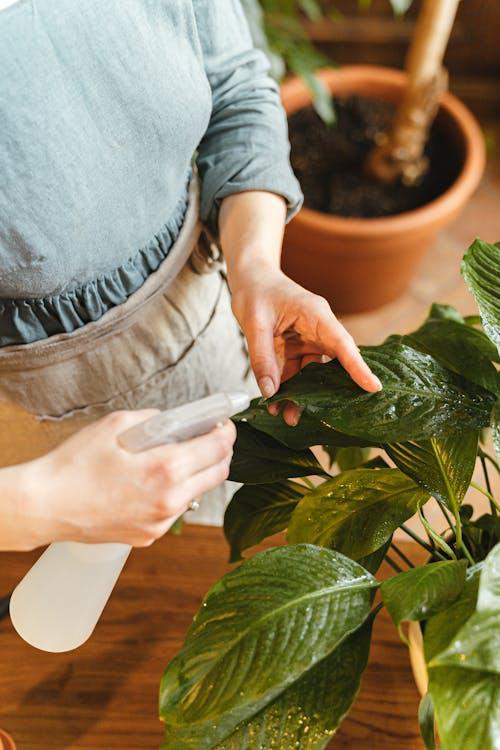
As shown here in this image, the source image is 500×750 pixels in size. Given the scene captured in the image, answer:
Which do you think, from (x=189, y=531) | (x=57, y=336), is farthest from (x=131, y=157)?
(x=189, y=531)

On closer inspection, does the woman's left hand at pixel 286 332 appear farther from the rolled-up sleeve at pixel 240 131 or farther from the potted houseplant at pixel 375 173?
the potted houseplant at pixel 375 173

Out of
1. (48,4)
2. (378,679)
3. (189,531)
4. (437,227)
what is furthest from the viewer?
(437,227)

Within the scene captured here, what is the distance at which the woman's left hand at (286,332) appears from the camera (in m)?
0.62

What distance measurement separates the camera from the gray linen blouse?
0.58 metres

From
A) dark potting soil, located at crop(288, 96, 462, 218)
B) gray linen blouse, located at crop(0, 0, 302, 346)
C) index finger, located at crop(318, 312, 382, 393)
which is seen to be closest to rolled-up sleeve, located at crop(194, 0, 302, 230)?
gray linen blouse, located at crop(0, 0, 302, 346)

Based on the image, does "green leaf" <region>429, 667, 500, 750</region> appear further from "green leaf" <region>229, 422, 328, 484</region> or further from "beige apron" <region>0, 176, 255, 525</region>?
"beige apron" <region>0, 176, 255, 525</region>

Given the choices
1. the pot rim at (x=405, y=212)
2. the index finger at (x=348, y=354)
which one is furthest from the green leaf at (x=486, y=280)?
the pot rim at (x=405, y=212)

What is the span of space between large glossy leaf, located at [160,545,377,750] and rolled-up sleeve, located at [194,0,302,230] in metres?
0.45

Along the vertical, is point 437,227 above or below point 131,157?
below

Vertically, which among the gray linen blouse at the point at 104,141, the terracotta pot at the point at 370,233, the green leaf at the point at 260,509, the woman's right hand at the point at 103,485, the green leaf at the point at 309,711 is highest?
the gray linen blouse at the point at 104,141

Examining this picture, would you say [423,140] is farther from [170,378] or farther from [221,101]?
[170,378]

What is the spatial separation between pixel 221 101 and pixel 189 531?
0.50 m

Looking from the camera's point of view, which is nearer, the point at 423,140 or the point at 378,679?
the point at 378,679

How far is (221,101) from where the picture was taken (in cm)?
83
